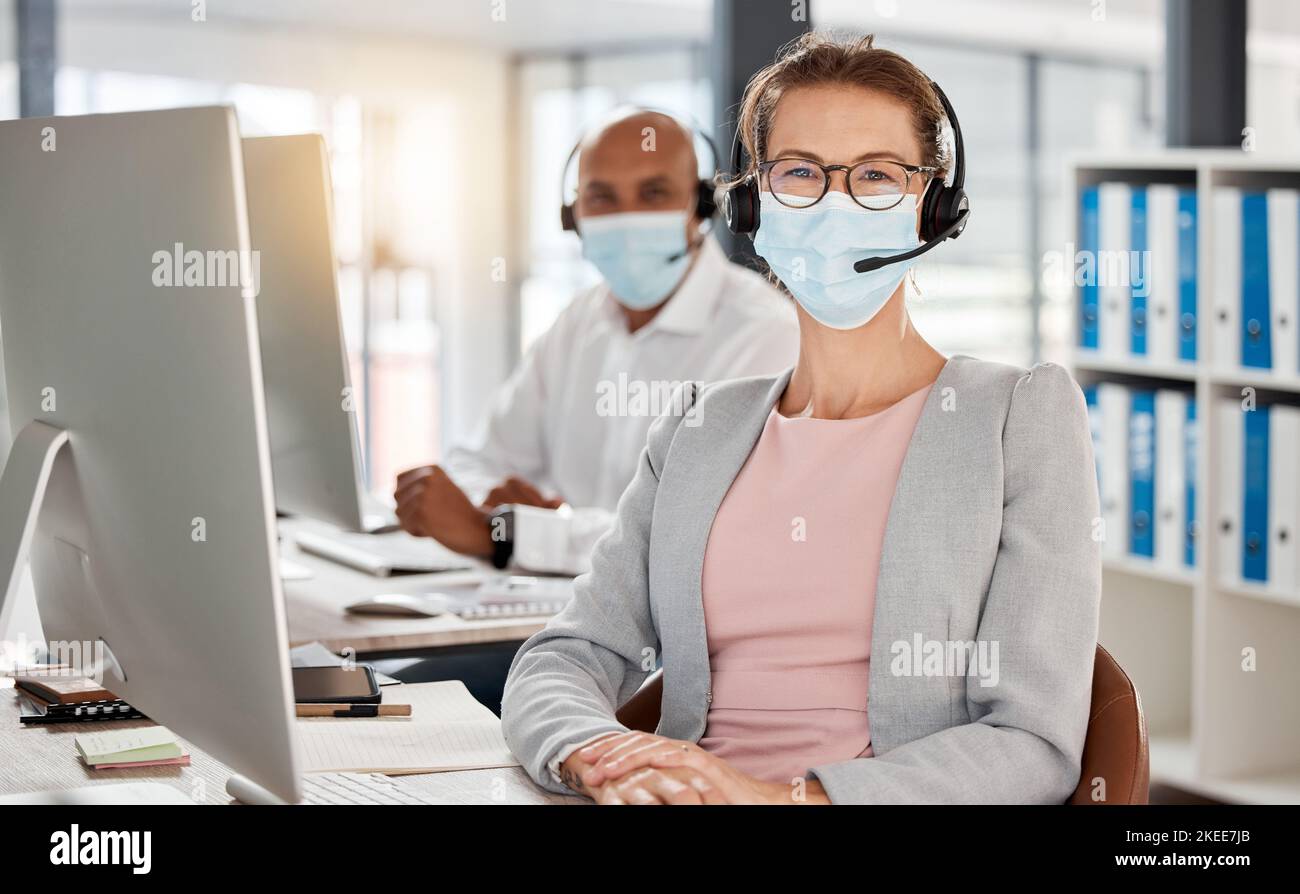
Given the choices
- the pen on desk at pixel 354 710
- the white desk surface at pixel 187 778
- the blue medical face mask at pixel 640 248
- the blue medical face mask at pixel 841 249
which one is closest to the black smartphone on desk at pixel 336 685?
the pen on desk at pixel 354 710

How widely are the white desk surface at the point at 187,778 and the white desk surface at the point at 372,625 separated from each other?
453 mm

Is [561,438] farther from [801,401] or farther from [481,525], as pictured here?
[801,401]

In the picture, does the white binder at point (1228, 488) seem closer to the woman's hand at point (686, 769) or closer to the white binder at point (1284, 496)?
the white binder at point (1284, 496)

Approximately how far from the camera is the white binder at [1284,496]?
2.89 meters

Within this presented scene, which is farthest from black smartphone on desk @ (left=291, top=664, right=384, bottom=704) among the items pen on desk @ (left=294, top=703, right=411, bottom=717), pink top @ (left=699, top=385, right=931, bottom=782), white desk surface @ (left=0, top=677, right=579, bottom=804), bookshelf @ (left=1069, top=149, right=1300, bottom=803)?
bookshelf @ (left=1069, top=149, right=1300, bottom=803)

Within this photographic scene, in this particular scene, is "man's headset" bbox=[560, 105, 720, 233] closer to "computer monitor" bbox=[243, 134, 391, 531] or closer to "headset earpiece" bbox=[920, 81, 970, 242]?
"computer monitor" bbox=[243, 134, 391, 531]

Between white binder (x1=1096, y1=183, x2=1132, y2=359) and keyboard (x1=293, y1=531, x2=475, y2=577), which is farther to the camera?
white binder (x1=1096, y1=183, x2=1132, y2=359)

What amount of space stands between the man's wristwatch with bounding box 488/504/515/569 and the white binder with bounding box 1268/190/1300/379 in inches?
66.4

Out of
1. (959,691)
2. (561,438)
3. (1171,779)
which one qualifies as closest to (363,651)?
(959,691)

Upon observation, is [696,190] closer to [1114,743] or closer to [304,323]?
[304,323]

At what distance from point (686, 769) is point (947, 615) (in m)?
0.28

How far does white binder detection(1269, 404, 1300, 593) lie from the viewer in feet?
9.49

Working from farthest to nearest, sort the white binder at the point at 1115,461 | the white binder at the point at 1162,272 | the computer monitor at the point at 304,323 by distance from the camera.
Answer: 1. the white binder at the point at 1115,461
2. the white binder at the point at 1162,272
3. the computer monitor at the point at 304,323

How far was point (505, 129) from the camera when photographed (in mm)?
8312
